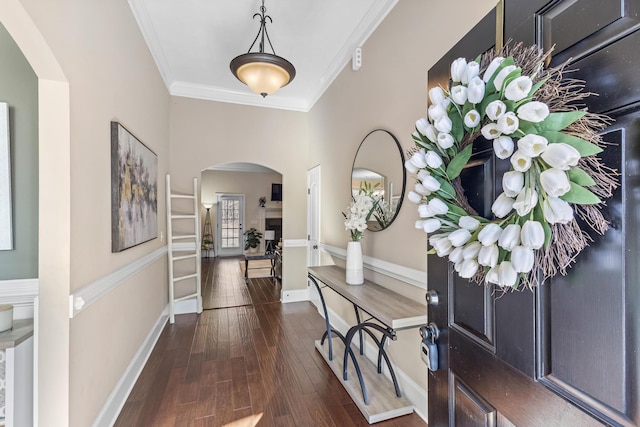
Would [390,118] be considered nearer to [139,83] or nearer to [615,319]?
[615,319]

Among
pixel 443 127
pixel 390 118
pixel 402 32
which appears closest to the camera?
pixel 443 127

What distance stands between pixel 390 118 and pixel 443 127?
65.1 inches

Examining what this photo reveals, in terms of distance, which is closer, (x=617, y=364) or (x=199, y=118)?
(x=617, y=364)

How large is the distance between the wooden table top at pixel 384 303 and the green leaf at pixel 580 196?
1.30 metres

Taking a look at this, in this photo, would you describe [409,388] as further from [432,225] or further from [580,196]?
[580,196]

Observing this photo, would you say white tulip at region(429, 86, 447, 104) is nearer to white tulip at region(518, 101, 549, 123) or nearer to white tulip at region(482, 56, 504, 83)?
white tulip at region(482, 56, 504, 83)

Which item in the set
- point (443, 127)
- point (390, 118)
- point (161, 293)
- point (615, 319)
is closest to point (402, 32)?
point (390, 118)

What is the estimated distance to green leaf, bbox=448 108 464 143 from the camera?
0.83m

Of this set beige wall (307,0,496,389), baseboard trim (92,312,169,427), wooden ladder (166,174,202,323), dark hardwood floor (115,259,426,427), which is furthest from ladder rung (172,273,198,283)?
beige wall (307,0,496,389)

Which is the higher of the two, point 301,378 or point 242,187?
point 242,187

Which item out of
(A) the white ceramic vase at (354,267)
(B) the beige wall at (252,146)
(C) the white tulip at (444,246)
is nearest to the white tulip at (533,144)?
(C) the white tulip at (444,246)

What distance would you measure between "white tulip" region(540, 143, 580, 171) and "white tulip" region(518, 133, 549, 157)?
0.01 meters

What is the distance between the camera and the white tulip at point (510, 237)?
0.66 metres

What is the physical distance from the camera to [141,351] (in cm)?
272
